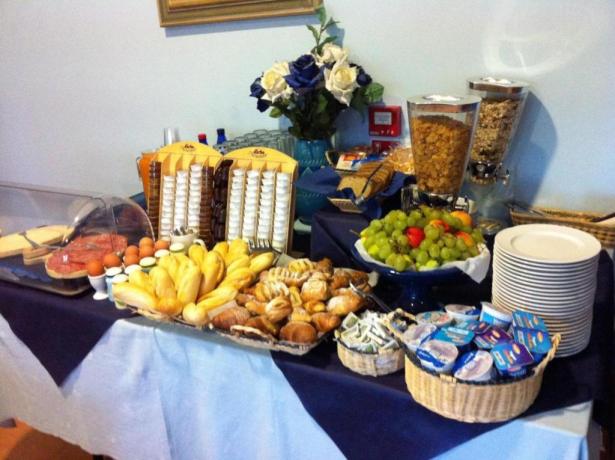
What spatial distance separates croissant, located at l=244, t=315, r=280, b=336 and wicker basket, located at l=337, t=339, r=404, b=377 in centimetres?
13

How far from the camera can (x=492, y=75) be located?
4.26ft

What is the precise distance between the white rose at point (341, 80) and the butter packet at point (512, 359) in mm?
812

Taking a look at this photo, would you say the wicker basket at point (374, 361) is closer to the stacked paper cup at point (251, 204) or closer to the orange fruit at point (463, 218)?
the orange fruit at point (463, 218)

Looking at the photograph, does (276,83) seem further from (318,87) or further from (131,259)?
(131,259)

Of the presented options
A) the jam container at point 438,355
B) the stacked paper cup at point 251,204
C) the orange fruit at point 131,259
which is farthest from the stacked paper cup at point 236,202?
the jam container at point 438,355

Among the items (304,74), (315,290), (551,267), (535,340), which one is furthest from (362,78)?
(535,340)

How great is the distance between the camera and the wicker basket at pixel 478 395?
690mm

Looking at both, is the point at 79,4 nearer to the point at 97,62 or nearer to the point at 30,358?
the point at 97,62

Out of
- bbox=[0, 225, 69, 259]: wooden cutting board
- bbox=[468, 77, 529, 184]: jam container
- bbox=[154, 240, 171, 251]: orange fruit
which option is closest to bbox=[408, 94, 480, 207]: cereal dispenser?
bbox=[468, 77, 529, 184]: jam container

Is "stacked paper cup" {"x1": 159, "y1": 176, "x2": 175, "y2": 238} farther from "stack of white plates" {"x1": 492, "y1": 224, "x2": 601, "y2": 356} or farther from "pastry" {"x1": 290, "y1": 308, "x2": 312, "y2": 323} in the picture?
"stack of white plates" {"x1": 492, "y1": 224, "x2": 601, "y2": 356}

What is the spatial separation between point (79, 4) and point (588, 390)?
1931mm

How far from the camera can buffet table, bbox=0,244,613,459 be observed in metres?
0.77

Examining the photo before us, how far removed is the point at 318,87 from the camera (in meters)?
1.33
